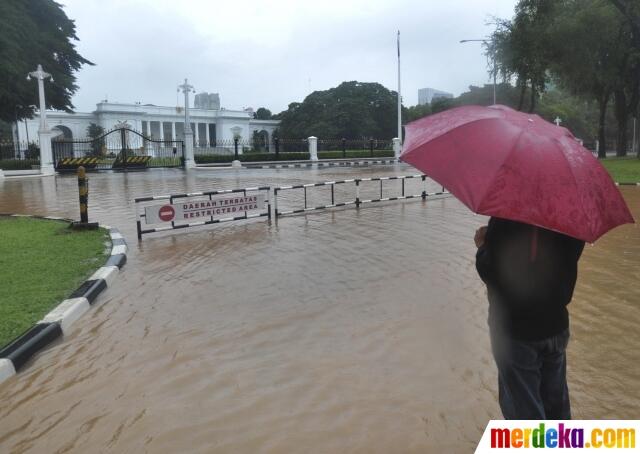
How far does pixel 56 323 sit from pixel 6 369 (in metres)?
0.85

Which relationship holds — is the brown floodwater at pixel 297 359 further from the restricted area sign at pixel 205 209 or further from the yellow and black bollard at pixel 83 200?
the yellow and black bollard at pixel 83 200

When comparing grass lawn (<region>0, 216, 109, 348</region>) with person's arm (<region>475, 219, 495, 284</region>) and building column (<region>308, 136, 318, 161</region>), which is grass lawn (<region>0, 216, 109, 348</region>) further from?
building column (<region>308, 136, 318, 161</region>)

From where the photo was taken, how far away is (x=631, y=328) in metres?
4.86

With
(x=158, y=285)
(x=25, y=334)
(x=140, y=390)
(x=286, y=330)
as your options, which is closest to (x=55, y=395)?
(x=140, y=390)

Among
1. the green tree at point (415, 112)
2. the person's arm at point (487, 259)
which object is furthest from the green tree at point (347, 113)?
the person's arm at point (487, 259)

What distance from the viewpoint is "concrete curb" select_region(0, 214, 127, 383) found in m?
4.26

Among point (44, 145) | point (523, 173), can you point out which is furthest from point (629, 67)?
point (523, 173)

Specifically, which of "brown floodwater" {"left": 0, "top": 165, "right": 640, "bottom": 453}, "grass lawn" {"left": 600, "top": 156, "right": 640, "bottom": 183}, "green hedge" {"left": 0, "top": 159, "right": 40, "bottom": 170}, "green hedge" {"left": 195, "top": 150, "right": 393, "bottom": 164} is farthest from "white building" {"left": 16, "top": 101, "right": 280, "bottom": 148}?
"brown floodwater" {"left": 0, "top": 165, "right": 640, "bottom": 453}

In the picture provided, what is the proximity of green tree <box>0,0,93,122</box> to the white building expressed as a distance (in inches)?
955

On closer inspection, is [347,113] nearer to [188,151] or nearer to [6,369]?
[188,151]

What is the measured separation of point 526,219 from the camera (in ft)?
7.13

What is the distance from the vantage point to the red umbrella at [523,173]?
7.27 ft

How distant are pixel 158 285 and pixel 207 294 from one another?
0.81 m

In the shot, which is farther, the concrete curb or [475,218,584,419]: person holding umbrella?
the concrete curb
